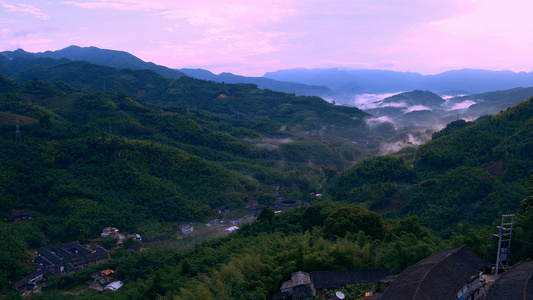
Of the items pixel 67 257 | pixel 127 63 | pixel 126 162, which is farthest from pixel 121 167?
pixel 127 63

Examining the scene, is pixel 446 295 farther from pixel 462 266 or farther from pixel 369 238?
pixel 369 238

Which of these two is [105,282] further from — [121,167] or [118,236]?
[121,167]

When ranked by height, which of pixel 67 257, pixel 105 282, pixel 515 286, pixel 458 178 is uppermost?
pixel 515 286

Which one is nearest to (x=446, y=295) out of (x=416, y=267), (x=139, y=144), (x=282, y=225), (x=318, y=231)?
(x=416, y=267)

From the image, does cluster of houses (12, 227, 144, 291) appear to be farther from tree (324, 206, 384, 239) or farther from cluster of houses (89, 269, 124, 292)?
tree (324, 206, 384, 239)

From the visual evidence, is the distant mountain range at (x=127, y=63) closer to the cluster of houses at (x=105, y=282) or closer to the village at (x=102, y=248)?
the village at (x=102, y=248)

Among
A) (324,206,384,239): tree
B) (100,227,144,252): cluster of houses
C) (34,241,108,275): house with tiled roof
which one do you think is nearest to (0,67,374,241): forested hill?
(100,227,144,252): cluster of houses
